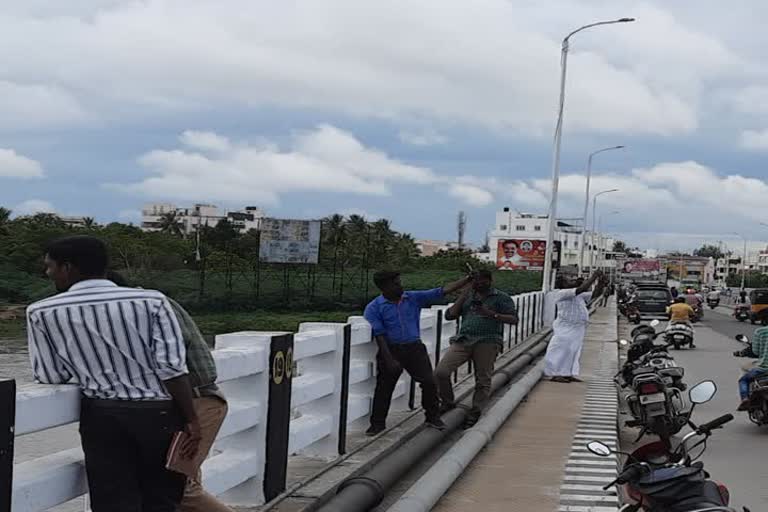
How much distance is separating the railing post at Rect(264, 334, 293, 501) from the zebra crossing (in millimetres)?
2020

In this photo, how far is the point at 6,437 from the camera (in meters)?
3.87

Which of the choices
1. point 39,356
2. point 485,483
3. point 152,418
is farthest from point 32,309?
point 485,483

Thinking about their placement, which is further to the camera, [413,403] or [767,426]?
[767,426]

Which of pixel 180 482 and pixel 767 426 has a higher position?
pixel 180 482

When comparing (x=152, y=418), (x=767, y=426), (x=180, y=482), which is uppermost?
(x=152, y=418)

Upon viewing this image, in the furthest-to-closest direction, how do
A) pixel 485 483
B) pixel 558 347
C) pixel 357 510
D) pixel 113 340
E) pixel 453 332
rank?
pixel 558 347
pixel 453 332
pixel 485 483
pixel 357 510
pixel 113 340

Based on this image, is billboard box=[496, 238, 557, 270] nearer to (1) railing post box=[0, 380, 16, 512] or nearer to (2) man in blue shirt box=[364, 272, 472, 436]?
(2) man in blue shirt box=[364, 272, 472, 436]

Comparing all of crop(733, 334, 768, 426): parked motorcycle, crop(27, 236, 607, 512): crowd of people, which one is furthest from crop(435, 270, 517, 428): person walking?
crop(27, 236, 607, 512): crowd of people

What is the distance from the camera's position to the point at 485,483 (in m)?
8.35

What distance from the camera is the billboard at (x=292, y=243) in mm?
58844

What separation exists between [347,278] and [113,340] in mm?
55731

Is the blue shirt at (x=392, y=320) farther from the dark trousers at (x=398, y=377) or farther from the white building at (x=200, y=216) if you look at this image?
the white building at (x=200, y=216)

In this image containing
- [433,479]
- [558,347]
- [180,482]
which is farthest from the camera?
[558,347]

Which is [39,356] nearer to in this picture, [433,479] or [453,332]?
[433,479]
